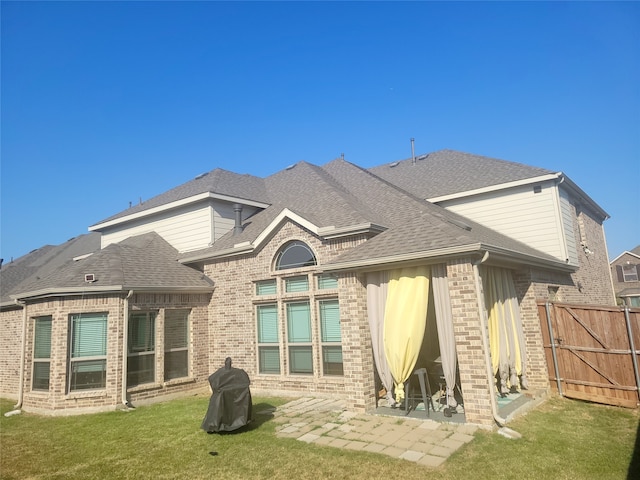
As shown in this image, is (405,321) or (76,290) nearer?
(405,321)

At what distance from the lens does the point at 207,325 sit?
12.7m

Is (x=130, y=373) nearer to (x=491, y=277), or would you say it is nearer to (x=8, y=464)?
(x=8, y=464)

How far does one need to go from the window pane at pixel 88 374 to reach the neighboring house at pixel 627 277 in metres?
39.3

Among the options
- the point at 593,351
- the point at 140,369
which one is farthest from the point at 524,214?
the point at 140,369

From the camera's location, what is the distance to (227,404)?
24.8 feet

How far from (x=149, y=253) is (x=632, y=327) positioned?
13473 mm

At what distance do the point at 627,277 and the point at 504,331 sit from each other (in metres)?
36.2

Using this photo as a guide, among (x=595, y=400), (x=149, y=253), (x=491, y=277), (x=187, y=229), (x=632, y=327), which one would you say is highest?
(x=187, y=229)

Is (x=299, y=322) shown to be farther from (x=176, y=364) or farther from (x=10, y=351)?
(x=10, y=351)

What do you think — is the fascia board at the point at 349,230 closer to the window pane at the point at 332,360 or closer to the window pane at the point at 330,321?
the window pane at the point at 330,321

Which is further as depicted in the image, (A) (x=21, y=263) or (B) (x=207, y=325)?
(A) (x=21, y=263)

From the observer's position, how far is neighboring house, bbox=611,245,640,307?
113 ft

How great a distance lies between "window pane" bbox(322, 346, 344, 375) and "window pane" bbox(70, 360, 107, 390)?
5725mm

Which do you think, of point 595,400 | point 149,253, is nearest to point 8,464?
point 149,253
